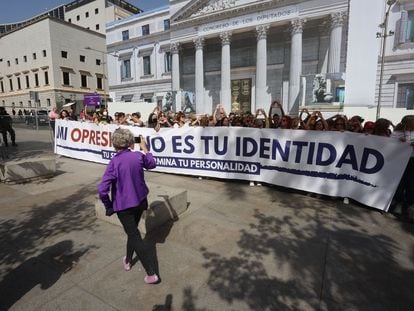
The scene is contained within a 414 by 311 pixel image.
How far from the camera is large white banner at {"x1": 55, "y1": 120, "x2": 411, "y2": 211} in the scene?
16.3ft

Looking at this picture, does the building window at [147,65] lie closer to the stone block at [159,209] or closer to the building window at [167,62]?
the building window at [167,62]

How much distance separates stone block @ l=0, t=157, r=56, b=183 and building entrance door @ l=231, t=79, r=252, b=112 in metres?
25.6

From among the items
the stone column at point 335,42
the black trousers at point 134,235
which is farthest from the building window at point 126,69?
the black trousers at point 134,235

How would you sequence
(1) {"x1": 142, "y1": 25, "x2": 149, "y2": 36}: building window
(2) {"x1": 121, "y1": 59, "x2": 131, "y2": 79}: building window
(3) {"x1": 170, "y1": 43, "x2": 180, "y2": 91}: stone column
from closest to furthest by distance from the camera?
1. (3) {"x1": 170, "y1": 43, "x2": 180, "y2": 91}: stone column
2. (1) {"x1": 142, "y1": 25, "x2": 149, "y2": 36}: building window
3. (2) {"x1": 121, "y1": 59, "x2": 131, "y2": 79}: building window

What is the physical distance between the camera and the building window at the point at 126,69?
141 ft

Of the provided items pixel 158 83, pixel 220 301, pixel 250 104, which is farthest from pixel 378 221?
pixel 158 83

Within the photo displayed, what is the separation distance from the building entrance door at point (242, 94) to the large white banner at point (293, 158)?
2459 centimetres

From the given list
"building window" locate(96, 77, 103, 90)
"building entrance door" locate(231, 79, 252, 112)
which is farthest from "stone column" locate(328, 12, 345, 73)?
"building window" locate(96, 77, 103, 90)

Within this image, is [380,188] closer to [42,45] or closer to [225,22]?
[225,22]

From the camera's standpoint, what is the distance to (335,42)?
23.4 metres

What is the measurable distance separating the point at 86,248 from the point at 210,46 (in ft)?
110

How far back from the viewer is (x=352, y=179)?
17.3 feet

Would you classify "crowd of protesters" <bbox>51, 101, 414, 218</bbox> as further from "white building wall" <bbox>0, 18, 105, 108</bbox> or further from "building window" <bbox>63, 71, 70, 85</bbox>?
"building window" <bbox>63, 71, 70, 85</bbox>

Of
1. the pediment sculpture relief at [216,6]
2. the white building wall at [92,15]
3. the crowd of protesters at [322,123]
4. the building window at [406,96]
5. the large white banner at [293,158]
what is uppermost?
the white building wall at [92,15]
